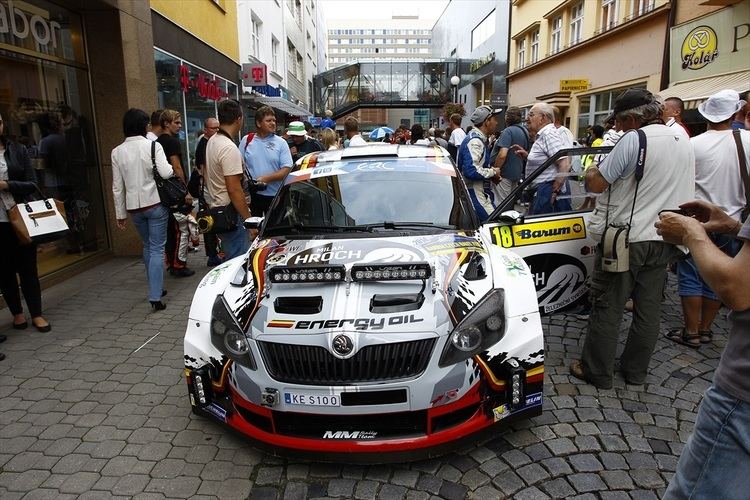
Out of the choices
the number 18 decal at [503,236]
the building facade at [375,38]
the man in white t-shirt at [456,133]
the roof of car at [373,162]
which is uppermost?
the building facade at [375,38]

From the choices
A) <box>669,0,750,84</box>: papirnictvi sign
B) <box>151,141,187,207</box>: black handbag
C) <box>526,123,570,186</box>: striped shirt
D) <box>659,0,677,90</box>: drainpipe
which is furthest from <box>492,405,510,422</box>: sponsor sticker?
<box>659,0,677,90</box>: drainpipe

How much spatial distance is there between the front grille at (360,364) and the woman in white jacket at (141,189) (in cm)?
339

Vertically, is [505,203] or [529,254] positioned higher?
[505,203]

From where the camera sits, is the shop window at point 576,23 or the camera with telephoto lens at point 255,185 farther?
the shop window at point 576,23

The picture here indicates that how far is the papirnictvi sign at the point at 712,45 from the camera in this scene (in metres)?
10.6

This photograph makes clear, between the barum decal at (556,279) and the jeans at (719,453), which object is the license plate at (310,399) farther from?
the barum decal at (556,279)

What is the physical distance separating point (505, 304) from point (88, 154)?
23.2 ft

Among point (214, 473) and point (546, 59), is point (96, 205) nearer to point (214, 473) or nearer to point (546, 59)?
point (214, 473)

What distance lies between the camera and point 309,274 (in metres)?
2.89

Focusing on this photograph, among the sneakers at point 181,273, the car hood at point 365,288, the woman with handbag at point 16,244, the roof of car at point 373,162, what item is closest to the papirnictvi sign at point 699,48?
the roof of car at point 373,162

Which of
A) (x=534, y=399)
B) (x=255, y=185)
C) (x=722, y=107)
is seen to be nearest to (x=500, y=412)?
(x=534, y=399)

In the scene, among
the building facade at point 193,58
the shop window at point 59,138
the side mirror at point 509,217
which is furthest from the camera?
the building facade at point 193,58

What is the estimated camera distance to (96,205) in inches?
304

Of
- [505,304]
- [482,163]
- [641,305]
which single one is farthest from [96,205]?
[641,305]
